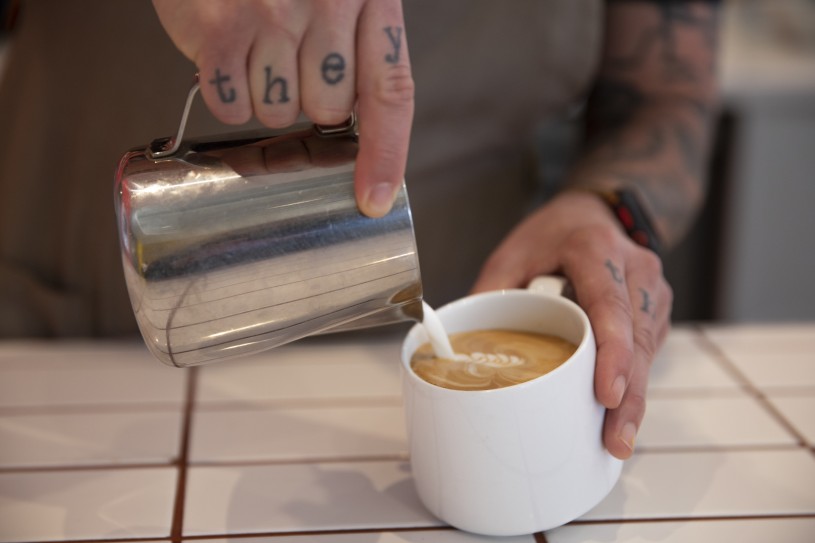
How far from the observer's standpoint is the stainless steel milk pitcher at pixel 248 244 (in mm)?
561

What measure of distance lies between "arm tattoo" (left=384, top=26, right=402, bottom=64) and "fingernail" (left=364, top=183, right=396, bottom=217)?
0.08 metres

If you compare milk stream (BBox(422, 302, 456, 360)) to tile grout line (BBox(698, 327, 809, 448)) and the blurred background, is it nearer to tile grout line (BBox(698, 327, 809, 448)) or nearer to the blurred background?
tile grout line (BBox(698, 327, 809, 448))

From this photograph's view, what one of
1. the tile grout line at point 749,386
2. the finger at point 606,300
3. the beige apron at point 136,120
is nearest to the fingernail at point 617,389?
the finger at point 606,300

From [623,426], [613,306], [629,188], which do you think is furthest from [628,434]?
[629,188]

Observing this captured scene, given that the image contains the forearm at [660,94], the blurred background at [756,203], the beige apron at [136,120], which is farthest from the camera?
the blurred background at [756,203]

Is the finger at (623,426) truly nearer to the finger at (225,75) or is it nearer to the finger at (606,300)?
the finger at (606,300)

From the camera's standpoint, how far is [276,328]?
23.2 inches

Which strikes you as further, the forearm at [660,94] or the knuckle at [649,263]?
the forearm at [660,94]

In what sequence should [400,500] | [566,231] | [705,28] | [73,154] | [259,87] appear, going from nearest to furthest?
[259,87], [400,500], [566,231], [73,154], [705,28]

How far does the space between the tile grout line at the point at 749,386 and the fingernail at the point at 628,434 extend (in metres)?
0.21

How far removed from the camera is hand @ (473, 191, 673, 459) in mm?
614

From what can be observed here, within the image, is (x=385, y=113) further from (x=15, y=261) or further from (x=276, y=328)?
(x=15, y=261)

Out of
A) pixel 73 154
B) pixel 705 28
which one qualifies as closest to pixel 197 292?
pixel 73 154

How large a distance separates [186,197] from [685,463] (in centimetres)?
44
